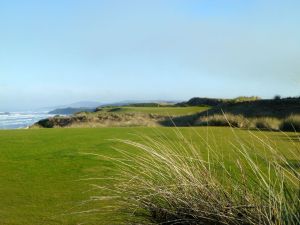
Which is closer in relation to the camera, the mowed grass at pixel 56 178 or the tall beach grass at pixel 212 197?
the tall beach grass at pixel 212 197

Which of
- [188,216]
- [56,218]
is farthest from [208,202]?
[56,218]

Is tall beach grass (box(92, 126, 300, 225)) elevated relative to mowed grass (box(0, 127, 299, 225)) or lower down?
elevated

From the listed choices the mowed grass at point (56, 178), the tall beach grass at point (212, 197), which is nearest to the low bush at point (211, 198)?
the tall beach grass at point (212, 197)

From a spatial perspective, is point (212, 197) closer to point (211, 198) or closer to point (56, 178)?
point (211, 198)

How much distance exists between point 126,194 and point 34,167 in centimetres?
499

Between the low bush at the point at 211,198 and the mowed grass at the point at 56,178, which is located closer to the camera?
the low bush at the point at 211,198

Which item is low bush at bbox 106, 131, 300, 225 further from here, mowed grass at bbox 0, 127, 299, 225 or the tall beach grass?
mowed grass at bbox 0, 127, 299, 225

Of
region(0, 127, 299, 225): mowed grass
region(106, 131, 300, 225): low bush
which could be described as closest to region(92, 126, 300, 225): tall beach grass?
region(106, 131, 300, 225): low bush

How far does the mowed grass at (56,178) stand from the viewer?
15.5 ft

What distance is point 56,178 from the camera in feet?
23.1

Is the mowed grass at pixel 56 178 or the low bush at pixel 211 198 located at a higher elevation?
the low bush at pixel 211 198

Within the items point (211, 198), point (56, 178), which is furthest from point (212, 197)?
point (56, 178)

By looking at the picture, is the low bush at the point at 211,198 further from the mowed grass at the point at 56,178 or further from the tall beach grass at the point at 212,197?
the mowed grass at the point at 56,178

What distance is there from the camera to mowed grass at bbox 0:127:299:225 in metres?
4.74
